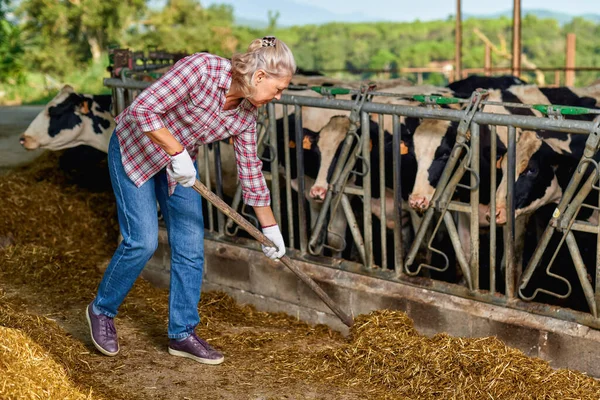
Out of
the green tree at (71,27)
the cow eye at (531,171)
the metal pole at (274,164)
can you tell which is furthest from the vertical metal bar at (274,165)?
the green tree at (71,27)

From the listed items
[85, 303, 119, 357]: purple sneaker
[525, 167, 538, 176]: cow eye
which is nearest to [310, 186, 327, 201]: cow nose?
[525, 167, 538, 176]: cow eye

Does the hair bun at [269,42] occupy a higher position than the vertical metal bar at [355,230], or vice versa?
the hair bun at [269,42]

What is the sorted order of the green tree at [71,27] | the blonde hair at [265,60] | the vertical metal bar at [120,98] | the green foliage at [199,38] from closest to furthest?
the blonde hair at [265,60] < the vertical metal bar at [120,98] < the green foliage at [199,38] < the green tree at [71,27]

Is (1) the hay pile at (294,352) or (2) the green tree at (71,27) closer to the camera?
(1) the hay pile at (294,352)

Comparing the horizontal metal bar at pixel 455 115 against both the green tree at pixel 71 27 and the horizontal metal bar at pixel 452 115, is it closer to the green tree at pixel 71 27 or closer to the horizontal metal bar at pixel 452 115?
the horizontal metal bar at pixel 452 115

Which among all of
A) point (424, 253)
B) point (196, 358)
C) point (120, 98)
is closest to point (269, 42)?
point (196, 358)

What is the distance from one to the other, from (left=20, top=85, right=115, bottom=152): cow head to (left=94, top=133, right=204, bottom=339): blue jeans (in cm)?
350

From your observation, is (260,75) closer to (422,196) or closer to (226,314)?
(422,196)

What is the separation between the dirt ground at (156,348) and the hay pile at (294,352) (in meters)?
0.01

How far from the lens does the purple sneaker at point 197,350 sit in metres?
4.26

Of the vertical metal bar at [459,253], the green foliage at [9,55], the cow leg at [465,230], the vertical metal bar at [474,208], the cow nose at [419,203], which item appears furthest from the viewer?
the green foliage at [9,55]

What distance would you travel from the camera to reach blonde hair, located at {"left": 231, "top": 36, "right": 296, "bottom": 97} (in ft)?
11.4

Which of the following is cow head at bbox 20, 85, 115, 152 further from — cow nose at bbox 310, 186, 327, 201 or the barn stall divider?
cow nose at bbox 310, 186, 327, 201

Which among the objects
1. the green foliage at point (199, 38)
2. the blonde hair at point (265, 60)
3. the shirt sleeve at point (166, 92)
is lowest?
the green foliage at point (199, 38)
